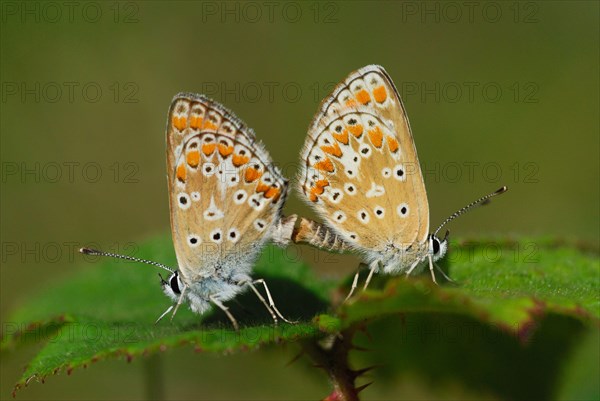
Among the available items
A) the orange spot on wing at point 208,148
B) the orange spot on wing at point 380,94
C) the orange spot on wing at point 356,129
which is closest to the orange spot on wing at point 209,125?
the orange spot on wing at point 208,148

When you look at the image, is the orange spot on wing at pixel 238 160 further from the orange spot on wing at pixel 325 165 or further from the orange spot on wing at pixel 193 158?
the orange spot on wing at pixel 325 165

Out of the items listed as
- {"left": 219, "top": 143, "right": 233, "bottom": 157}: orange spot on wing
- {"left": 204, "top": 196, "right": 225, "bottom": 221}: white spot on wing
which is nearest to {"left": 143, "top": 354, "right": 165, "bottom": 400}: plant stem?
{"left": 204, "top": 196, "right": 225, "bottom": 221}: white spot on wing

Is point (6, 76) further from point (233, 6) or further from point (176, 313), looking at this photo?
point (176, 313)

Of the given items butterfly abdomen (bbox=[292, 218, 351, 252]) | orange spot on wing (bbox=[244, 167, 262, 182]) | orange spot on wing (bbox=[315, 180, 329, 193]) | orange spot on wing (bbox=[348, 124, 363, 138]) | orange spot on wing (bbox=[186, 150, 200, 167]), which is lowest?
butterfly abdomen (bbox=[292, 218, 351, 252])

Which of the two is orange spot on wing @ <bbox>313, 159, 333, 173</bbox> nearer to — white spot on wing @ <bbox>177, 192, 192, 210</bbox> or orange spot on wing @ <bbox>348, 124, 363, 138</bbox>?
orange spot on wing @ <bbox>348, 124, 363, 138</bbox>

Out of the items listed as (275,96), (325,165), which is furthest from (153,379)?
(275,96)

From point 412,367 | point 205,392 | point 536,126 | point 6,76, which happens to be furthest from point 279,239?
point 6,76
